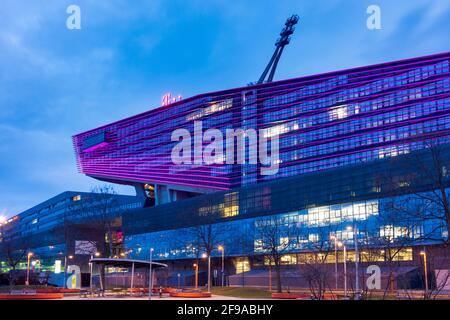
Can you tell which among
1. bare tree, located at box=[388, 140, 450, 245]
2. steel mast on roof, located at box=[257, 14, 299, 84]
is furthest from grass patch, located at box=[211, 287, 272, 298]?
steel mast on roof, located at box=[257, 14, 299, 84]

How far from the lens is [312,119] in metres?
149

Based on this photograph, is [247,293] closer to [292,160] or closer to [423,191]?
[423,191]

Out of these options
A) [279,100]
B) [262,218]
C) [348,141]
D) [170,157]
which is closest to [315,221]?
[262,218]

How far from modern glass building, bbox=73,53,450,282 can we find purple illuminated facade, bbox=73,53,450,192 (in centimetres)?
29

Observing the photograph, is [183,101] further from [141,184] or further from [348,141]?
[348,141]

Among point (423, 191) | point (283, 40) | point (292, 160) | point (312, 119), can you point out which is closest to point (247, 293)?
point (423, 191)

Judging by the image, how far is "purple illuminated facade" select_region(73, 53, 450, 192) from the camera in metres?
130

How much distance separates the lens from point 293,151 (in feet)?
494

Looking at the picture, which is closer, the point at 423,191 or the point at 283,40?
the point at 423,191

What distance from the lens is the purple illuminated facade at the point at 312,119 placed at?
426 ft

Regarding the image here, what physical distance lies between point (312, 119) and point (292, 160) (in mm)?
13097

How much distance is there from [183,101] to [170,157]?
1910cm

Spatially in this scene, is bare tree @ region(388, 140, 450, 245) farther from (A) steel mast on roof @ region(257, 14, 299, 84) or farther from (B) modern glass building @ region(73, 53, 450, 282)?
(A) steel mast on roof @ region(257, 14, 299, 84)

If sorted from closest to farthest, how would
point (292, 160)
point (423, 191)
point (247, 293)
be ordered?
point (423, 191) → point (247, 293) → point (292, 160)
